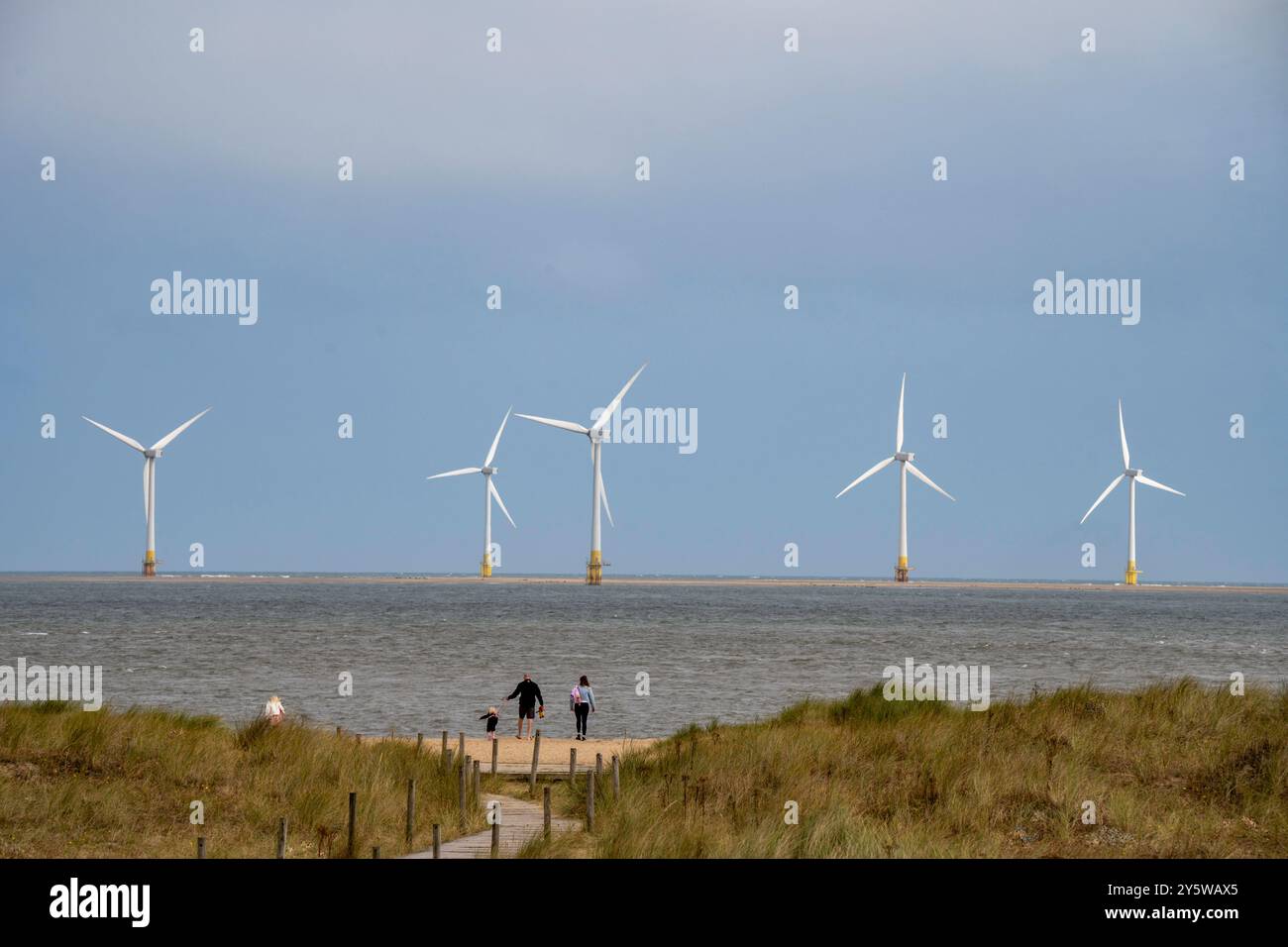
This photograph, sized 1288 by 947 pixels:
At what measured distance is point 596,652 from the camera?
274ft

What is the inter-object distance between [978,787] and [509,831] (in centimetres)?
791

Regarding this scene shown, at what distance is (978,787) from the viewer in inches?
877

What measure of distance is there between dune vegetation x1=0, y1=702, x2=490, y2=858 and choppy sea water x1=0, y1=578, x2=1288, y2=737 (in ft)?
55.8

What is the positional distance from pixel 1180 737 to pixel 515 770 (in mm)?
13836

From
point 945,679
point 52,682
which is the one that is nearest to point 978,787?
point 945,679

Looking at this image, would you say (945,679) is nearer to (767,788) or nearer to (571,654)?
(571,654)

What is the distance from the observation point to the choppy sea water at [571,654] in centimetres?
5200

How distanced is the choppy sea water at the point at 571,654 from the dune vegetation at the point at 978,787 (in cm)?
1593

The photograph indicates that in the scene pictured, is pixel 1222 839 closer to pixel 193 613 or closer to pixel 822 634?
pixel 822 634
